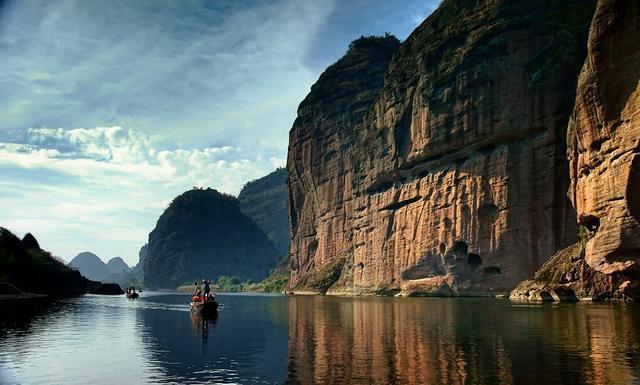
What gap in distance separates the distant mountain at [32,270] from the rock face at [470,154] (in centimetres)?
6015

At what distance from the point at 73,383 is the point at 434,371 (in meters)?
13.4

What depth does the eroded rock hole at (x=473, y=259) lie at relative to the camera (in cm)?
9115

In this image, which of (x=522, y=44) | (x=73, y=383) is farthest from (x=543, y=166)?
(x=73, y=383)

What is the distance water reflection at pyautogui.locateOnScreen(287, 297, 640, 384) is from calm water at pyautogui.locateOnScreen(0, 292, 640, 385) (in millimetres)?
47

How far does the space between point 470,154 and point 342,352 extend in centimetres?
7124

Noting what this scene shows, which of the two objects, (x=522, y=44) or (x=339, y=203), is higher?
(x=522, y=44)

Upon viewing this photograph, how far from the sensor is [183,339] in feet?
119

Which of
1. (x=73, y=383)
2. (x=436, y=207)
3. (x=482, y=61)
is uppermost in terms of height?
(x=482, y=61)

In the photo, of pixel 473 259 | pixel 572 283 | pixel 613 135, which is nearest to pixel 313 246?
pixel 473 259

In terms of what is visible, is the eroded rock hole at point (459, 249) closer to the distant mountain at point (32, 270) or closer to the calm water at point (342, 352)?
the calm water at point (342, 352)

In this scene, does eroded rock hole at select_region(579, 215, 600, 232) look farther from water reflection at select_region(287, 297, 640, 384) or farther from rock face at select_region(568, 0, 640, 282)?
water reflection at select_region(287, 297, 640, 384)

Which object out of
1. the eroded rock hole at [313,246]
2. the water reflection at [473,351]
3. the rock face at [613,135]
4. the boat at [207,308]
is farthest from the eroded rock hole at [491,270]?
the eroded rock hole at [313,246]

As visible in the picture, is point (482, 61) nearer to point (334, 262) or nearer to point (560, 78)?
point (560, 78)

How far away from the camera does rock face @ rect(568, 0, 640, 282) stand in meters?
48.2
